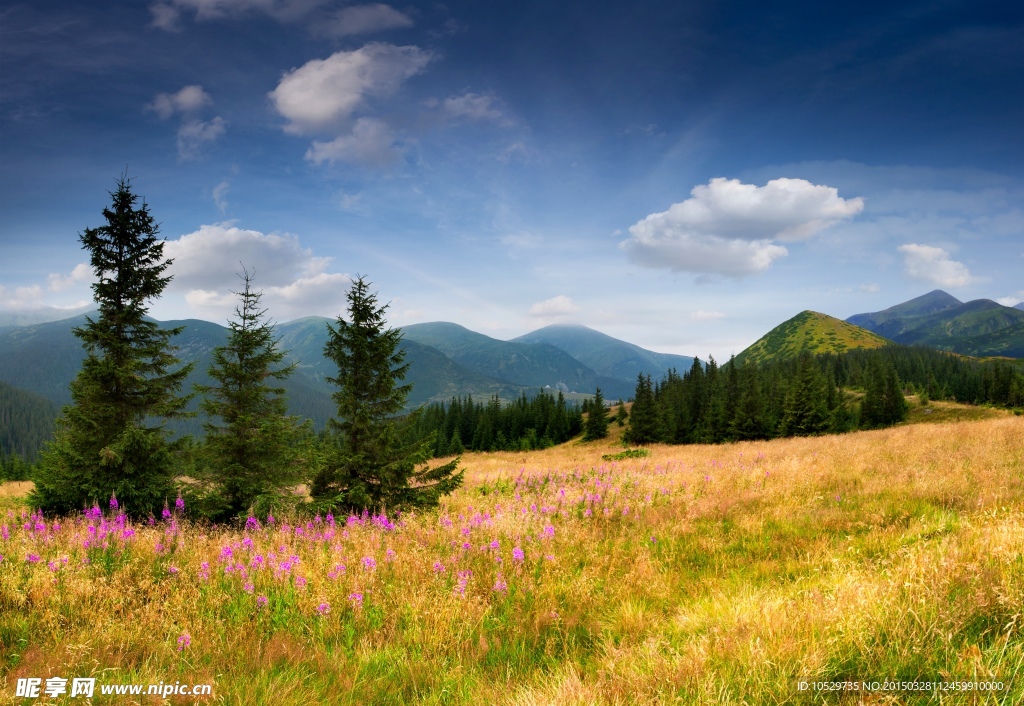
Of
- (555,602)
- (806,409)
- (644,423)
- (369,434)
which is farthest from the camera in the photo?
(644,423)

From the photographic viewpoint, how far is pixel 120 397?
11.0 m

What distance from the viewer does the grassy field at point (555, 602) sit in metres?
2.72

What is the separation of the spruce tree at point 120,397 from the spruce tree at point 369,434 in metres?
4.42

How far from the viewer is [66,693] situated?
292cm

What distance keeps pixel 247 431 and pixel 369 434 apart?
349 cm

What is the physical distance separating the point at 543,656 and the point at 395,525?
4442 mm

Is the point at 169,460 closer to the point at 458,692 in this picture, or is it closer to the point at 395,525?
the point at 395,525

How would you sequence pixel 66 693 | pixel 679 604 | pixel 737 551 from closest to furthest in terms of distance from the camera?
pixel 66 693
pixel 679 604
pixel 737 551

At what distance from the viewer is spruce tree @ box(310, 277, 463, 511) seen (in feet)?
31.2

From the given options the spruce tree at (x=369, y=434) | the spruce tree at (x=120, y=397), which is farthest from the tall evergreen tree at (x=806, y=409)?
the spruce tree at (x=120, y=397)

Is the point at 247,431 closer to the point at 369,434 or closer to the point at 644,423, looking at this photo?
the point at 369,434

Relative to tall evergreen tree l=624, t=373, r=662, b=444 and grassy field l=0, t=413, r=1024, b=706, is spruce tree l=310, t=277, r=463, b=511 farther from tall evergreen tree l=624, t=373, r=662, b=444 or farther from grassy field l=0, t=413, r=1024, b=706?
tall evergreen tree l=624, t=373, r=662, b=444

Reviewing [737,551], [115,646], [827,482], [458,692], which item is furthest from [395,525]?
[827,482]

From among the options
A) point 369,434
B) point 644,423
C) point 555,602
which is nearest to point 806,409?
point 644,423
